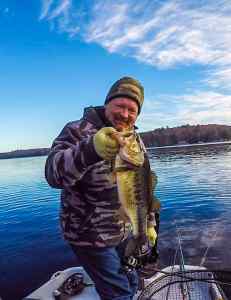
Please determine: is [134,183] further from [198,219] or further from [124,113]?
[198,219]

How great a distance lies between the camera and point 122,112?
133 inches

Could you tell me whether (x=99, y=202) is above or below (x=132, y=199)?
below

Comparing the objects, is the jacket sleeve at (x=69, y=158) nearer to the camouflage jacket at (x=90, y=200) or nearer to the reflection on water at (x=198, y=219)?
the camouflage jacket at (x=90, y=200)

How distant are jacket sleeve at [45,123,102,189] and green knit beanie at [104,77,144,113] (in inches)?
20.7

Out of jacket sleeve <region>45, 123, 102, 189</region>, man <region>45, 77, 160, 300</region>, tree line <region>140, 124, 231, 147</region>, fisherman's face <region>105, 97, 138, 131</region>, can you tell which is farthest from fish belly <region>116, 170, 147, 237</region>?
tree line <region>140, 124, 231, 147</region>

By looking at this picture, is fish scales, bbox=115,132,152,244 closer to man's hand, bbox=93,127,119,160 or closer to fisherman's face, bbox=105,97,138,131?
man's hand, bbox=93,127,119,160

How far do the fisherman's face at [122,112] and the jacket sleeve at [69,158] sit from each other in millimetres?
345

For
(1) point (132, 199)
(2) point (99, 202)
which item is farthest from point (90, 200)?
(1) point (132, 199)

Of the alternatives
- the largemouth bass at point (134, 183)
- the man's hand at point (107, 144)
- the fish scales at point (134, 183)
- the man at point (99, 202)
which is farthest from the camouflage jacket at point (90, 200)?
the man's hand at point (107, 144)

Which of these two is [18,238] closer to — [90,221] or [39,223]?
[39,223]

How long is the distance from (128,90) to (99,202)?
1203 mm

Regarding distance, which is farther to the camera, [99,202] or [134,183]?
[99,202]

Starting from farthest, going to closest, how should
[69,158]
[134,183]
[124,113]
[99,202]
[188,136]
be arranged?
[188,136] → [99,202] → [124,113] → [69,158] → [134,183]

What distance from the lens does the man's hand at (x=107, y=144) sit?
2330mm
